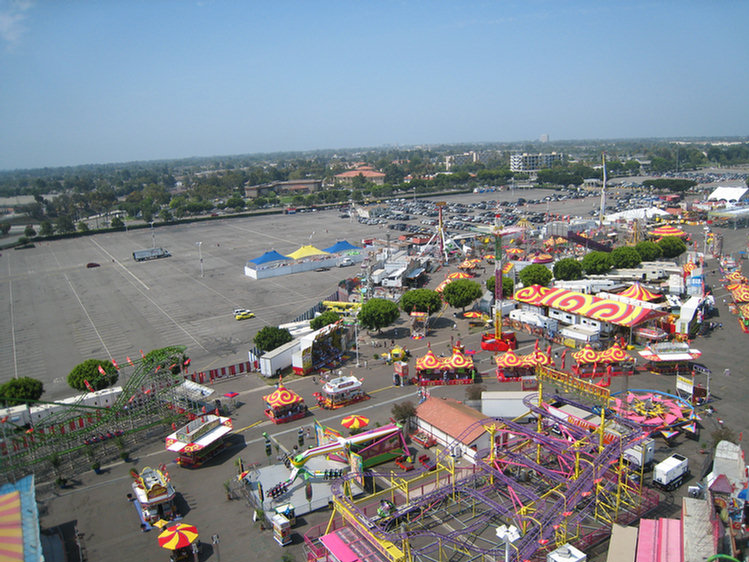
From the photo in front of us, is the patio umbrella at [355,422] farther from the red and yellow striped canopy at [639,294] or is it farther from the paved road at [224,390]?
the red and yellow striped canopy at [639,294]

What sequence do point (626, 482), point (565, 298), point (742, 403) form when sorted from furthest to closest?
point (565, 298), point (742, 403), point (626, 482)

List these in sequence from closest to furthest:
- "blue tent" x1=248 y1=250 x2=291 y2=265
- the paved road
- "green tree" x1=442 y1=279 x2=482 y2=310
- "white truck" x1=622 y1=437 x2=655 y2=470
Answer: the paved road
"white truck" x1=622 y1=437 x2=655 y2=470
"green tree" x1=442 y1=279 x2=482 y2=310
"blue tent" x1=248 y1=250 x2=291 y2=265

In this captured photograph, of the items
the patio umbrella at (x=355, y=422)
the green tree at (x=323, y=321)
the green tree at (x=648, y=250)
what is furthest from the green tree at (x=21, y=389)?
the green tree at (x=648, y=250)

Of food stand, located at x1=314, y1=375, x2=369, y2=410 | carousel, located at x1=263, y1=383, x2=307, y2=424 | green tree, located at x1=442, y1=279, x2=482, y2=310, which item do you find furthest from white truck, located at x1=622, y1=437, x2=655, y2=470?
green tree, located at x1=442, y1=279, x2=482, y2=310

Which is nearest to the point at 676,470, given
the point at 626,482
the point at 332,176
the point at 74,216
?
the point at 626,482

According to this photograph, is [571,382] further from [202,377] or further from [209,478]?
[202,377]

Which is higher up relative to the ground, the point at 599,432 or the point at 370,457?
the point at 599,432

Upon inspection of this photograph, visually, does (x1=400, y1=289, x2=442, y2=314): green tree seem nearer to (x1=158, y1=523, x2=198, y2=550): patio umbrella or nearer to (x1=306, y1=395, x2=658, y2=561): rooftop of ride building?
(x1=306, y1=395, x2=658, y2=561): rooftop of ride building
